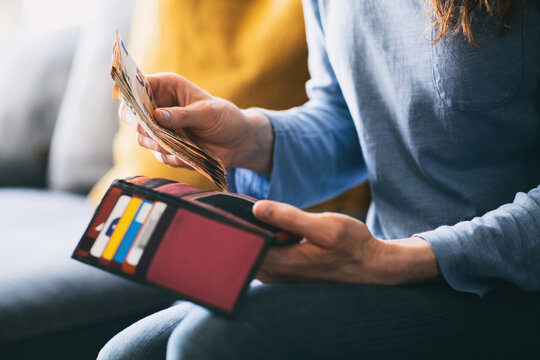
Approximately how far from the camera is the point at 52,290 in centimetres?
90

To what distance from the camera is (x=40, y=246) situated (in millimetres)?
1018

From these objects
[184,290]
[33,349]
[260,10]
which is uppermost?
[260,10]

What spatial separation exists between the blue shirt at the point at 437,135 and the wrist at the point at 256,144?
15mm

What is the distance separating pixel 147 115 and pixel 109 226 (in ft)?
0.49

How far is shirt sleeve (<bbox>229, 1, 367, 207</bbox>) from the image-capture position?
2.61 feet

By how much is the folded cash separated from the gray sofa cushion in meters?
0.40

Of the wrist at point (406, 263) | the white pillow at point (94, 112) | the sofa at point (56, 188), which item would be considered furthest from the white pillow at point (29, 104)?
the wrist at point (406, 263)

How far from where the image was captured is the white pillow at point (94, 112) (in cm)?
138

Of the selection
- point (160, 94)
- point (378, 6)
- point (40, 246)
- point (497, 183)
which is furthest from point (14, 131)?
point (497, 183)

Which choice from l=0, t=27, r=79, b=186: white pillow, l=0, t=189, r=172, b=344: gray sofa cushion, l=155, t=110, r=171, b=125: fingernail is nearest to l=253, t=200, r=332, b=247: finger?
l=155, t=110, r=171, b=125: fingernail

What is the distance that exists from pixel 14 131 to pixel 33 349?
853mm

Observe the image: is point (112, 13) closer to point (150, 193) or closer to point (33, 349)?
point (33, 349)

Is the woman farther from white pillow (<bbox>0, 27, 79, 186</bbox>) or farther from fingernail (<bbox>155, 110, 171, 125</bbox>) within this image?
white pillow (<bbox>0, 27, 79, 186</bbox>)

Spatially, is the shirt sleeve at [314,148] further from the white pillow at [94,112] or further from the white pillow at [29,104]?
the white pillow at [29,104]
